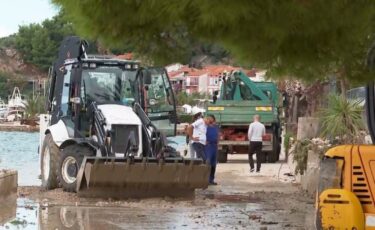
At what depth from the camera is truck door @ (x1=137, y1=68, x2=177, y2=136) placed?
16812 mm

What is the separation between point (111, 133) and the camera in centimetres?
1593

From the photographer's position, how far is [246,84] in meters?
28.2

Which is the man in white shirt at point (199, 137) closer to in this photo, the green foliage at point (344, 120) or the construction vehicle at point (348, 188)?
the green foliage at point (344, 120)

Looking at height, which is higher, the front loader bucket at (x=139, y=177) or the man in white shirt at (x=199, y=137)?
the man in white shirt at (x=199, y=137)

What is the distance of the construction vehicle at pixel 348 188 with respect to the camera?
7.34 meters

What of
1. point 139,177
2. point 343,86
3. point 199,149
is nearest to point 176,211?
point 139,177

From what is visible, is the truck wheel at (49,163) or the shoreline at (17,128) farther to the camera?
the shoreline at (17,128)

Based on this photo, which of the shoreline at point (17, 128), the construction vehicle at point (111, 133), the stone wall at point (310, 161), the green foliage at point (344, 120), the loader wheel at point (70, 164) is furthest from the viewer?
the shoreline at point (17, 128)

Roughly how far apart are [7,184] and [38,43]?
8805cm

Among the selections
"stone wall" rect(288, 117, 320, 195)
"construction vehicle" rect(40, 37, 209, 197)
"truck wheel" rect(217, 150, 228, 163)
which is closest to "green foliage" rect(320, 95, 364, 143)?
"stone wall" rect(288, 117, 320, 195)

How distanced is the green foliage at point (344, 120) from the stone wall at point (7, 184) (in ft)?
21.2

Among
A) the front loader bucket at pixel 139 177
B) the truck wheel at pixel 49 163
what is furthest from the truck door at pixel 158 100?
the front loader bucket at pixel 139 177

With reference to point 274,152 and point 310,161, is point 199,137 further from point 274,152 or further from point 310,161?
point 274,152

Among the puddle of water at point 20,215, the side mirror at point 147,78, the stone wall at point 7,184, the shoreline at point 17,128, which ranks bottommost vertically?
the puddle of water at point 20,215
